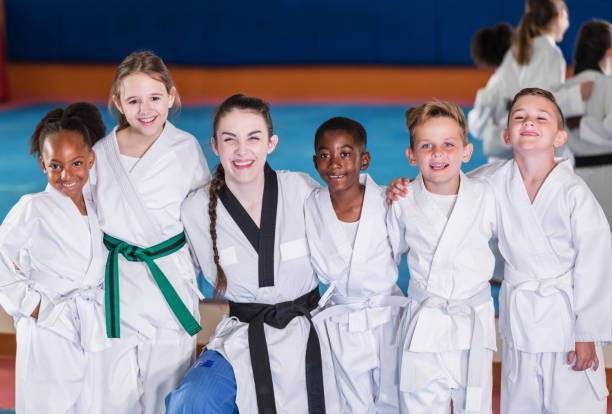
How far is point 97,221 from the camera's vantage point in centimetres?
247

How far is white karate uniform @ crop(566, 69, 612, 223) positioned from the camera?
3.62 metres

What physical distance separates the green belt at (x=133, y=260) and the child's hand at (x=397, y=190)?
2.35 ft

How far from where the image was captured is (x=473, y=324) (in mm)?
2293

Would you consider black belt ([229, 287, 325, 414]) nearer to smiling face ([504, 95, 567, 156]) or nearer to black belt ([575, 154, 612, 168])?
smiling face ([504, 95, 567, 156])

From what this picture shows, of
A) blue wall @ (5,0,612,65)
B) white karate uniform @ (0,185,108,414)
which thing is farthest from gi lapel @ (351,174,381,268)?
blue wall @ (5,0,612,65)

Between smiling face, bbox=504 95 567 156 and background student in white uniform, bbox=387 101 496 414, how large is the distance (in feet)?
0.52

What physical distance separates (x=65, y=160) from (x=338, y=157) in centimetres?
86

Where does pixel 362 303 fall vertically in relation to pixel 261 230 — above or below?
below

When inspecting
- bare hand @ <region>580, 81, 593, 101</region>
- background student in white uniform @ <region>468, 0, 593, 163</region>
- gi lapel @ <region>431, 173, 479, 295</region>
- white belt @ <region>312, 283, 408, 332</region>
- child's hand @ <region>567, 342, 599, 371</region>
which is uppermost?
background student in white uniform @ <region>468, 0, 593, 163</region>

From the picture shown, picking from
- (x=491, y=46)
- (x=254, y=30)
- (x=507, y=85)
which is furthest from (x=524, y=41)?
(x=254, y=30)

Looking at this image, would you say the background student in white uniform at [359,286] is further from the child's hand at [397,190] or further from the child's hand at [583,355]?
the child's hand at [583,355]

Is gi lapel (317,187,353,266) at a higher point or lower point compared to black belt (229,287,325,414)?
higher

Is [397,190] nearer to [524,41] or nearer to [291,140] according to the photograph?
[524,41]

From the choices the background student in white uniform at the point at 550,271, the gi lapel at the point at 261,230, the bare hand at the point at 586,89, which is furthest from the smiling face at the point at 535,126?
the bare hand at the point at 586,89
